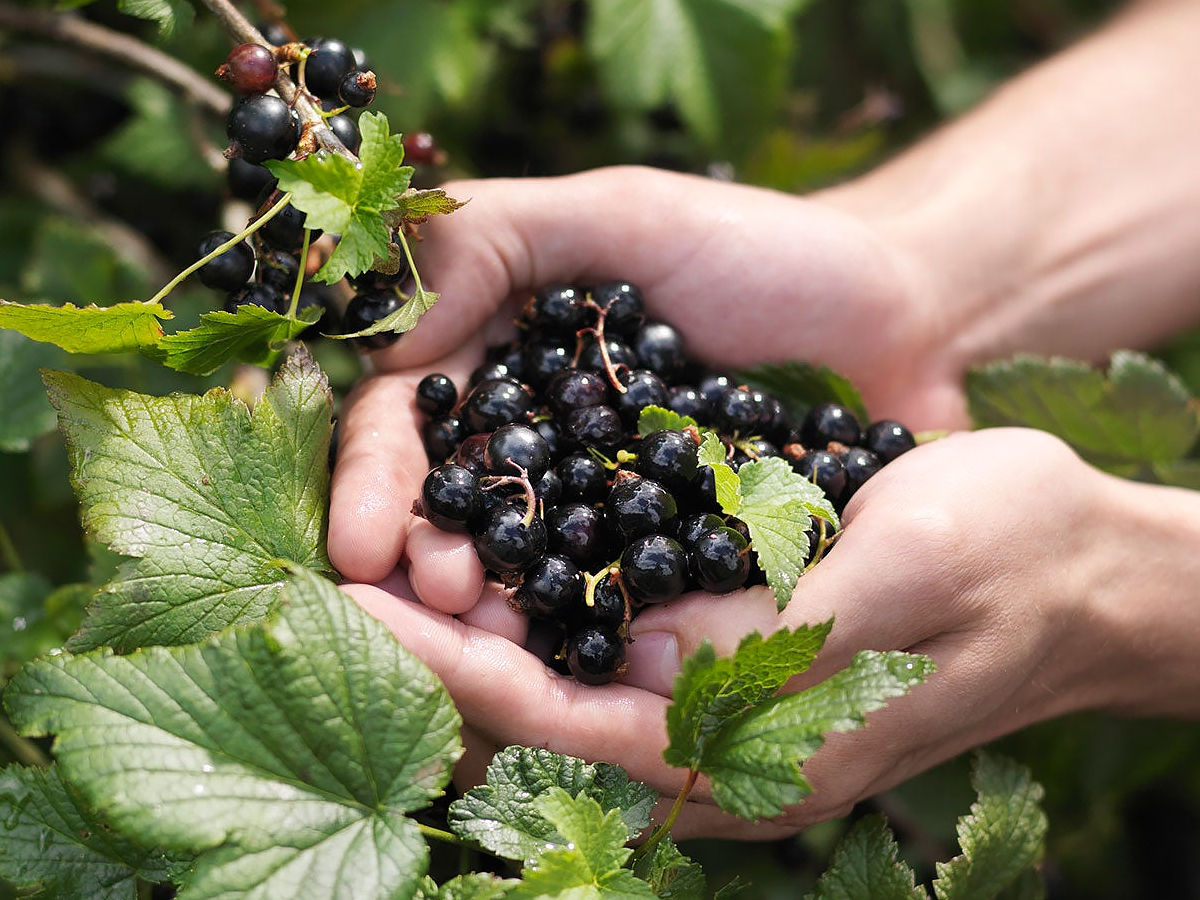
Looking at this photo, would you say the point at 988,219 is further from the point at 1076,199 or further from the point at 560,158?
the point at 560,158

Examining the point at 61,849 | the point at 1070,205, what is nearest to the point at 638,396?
the point at 61,849

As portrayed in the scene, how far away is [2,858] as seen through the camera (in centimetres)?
107

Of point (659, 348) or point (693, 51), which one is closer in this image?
point (659, 348)

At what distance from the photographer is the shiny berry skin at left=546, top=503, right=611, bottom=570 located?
4.05 ft

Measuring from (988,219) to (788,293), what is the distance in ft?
2.20

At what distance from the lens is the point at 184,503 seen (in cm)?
113

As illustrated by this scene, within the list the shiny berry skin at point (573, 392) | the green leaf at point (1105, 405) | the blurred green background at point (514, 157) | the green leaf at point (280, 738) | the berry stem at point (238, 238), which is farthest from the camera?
the blurred green background at point (514, 157)

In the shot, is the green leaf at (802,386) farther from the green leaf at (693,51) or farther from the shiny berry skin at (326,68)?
the shiny berry skin at (326,68)

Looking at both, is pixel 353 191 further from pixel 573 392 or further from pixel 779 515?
pixel 779 515

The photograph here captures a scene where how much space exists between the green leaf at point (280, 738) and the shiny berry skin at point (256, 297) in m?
0.46

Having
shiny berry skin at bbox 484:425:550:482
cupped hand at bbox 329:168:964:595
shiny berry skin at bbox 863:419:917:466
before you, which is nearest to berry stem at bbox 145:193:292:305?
cupped hand at bbox 329:168:964:595

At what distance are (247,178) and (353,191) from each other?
28 cm

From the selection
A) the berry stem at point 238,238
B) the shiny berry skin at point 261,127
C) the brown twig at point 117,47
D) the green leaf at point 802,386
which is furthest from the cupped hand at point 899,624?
the brown twig at point 117,47

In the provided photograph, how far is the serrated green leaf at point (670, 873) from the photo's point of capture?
104 centimetres
